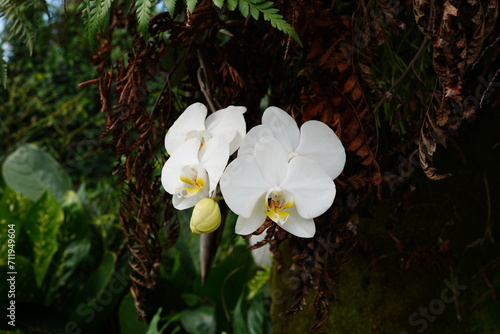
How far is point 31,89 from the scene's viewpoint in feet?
12.1

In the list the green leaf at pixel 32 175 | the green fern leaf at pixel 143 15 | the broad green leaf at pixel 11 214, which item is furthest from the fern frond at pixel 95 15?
the green leaf at pixel 32 175

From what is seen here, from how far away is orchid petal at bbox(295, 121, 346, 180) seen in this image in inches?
20.9

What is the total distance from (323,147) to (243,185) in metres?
0.10

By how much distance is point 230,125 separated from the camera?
1.82 feet

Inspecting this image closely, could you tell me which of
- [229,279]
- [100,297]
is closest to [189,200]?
[229,279]

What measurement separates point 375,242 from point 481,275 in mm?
170

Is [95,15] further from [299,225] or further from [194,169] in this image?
[299,225]

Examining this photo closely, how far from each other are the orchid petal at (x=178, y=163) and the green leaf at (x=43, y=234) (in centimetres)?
107

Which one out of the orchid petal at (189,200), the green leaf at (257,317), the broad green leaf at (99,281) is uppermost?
the orchid petal at (189,200)

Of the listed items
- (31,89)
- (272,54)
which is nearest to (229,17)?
(272,54)

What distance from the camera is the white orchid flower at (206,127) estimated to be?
1.79ft

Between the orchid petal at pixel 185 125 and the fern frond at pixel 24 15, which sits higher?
the fern frond at pixel 24 15

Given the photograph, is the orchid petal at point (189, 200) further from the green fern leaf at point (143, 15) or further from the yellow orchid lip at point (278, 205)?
the green fern leaf at point (143, 15)

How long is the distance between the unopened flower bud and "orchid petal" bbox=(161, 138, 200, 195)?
4 cm
